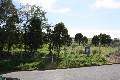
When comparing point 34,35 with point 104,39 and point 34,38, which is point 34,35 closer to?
point 34,38

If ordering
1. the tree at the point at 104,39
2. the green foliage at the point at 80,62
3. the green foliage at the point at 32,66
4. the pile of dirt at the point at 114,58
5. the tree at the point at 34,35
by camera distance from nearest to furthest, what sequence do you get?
the green foliage at the point at 32,66 → the green foliage at the point at 80,62 → the pile of dirt at the point at 114,58 → the tree at the point at 34,35 → the tree at the point at 104,39

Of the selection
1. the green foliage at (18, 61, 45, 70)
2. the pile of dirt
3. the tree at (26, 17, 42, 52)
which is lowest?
the green foliage at (18, 61, 45, 70)

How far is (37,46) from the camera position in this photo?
4994cm

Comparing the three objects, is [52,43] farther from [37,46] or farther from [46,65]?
[46,65]

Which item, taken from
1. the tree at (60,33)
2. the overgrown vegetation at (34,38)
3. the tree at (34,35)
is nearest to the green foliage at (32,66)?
the overgrown vegetation at (34,38)

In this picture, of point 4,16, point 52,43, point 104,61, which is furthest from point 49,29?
point 104,61

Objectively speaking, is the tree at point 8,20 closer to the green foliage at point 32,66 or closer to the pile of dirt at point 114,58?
the green foliage at point 32,66

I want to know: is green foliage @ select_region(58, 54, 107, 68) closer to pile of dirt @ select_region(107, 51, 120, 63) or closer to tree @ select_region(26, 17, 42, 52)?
pile of dirt @ select_region(107, 51, 120, 63)

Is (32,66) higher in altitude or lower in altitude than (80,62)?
lower

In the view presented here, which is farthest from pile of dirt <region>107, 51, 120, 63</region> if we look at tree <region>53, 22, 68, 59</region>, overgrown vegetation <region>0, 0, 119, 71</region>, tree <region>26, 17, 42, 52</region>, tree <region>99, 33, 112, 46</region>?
tree <region>99, 33, 112, 46</region>

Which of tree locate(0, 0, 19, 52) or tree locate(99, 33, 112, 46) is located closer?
tree locate(0, 0, 19, 52)

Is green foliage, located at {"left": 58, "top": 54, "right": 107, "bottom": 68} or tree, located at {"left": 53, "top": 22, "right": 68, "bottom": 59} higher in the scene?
tree, located at {"left": 53, "top": 22, "right": 68, "bottom": 59}

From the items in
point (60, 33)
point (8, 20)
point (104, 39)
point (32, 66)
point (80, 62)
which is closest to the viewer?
point (32, 66)

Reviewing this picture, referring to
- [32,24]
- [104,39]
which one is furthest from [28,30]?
[104,39]
